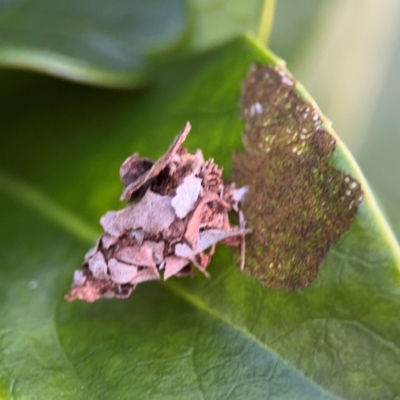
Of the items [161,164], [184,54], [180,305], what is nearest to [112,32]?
[184,54]

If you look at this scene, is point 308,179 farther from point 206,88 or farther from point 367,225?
point 206,88

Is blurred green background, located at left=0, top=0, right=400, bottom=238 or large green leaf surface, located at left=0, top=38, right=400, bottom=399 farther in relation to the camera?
blurred green background, located at left=0, top=0, right=400, bottom=238

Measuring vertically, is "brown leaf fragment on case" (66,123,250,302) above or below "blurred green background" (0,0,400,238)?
below

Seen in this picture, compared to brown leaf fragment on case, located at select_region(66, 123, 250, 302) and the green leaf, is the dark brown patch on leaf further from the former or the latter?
the green leaf

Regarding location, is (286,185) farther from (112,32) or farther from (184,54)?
(112,32)

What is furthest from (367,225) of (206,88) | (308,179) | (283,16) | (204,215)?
(283,16)

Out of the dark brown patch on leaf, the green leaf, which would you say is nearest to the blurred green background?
the green leaf
